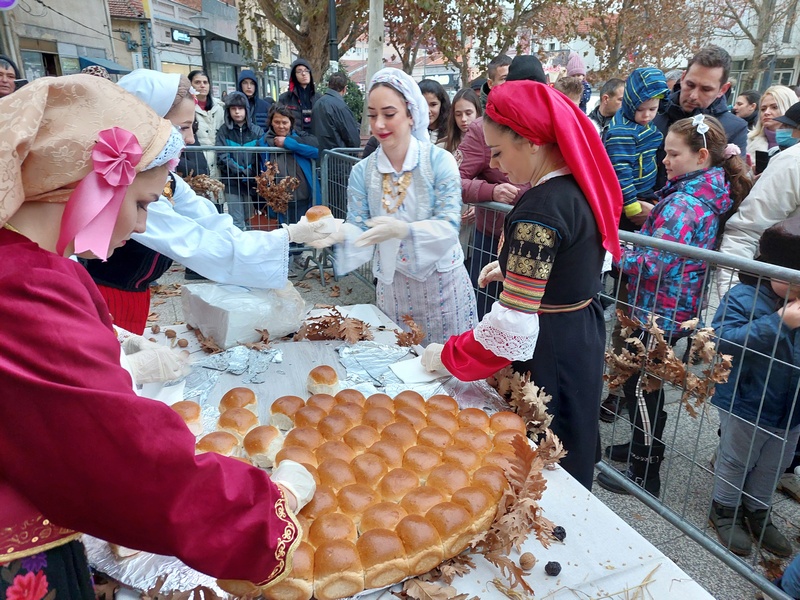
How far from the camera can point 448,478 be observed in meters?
1.57

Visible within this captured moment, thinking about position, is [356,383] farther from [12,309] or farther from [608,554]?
[12,309]

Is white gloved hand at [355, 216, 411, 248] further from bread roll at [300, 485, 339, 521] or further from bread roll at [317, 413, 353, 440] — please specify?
bread roll at [300, 485, 339, 521]

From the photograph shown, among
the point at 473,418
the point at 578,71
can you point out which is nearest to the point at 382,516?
the point at 473,418

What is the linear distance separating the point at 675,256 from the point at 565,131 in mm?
1205

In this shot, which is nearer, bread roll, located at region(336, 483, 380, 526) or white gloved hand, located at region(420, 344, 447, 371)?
bread roll, located at region(336, 483, 380, 526)

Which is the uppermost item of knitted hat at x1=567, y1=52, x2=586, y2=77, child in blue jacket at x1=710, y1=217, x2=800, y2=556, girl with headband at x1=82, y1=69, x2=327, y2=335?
knitted hat at x1=567, y1=52, x2=586, y2=77

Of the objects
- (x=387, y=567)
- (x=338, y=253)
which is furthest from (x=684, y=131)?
(x=387, y=567)

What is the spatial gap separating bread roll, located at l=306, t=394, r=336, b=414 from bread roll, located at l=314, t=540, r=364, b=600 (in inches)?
24.6

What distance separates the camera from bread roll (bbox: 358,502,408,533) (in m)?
1.42

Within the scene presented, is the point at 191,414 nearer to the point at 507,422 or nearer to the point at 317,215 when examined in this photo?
the point at 507,422

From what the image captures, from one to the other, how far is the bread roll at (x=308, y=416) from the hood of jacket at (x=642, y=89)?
384 cm

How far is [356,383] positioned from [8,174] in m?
1.46

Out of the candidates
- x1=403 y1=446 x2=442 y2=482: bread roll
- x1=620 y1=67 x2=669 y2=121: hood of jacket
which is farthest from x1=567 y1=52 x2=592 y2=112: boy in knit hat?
x1=403 y1=446 x2=442 y2=482: bread roll

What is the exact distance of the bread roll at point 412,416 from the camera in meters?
1.84
